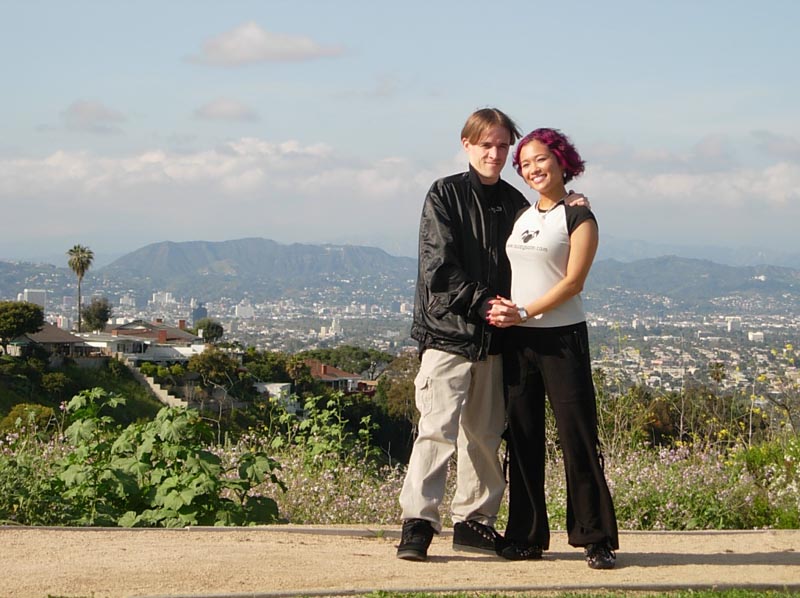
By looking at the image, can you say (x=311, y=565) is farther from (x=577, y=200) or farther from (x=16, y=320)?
(x=16, y=320)

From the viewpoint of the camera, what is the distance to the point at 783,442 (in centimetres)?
868

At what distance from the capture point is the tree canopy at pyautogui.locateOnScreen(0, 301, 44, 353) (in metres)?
50.1

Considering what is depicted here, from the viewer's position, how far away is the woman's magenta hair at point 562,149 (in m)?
5.68

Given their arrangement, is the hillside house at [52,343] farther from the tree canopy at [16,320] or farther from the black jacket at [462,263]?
the black jacket at [462,263]

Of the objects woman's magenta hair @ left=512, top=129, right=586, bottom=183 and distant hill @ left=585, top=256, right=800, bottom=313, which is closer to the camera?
woman's magenta hair @ left=512, top=129, right=586, bottom=183

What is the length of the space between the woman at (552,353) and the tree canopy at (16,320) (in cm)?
4770

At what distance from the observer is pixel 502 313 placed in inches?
213

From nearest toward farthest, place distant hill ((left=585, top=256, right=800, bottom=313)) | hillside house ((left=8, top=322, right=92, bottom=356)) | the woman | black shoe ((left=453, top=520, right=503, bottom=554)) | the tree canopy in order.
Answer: the woman → black shoe ((left=453, top=520, right=503, bottom=554)) → the tree canopy → hillside house ((left=8, top=322, right=92, bottom=356)) → distant hill ((left=585, top=256, right=800, bottom=313))

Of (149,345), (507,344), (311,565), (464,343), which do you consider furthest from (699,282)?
(311,565)

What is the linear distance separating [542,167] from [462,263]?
628 mm

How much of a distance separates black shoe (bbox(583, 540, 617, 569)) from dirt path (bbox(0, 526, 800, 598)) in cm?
6

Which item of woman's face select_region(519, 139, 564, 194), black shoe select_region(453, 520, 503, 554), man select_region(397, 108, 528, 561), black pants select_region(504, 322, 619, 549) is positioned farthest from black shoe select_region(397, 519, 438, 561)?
woman's face select_region(519, 139, 564, 194)

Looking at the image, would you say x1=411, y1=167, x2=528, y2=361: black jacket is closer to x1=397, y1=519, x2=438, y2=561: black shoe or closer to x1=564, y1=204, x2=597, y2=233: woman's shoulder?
x1=564, y1=204, x2=597, y2=233: woman's shoulder

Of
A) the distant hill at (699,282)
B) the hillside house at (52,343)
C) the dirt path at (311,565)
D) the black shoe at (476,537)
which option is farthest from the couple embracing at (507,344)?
the distant hill at (699,282)
